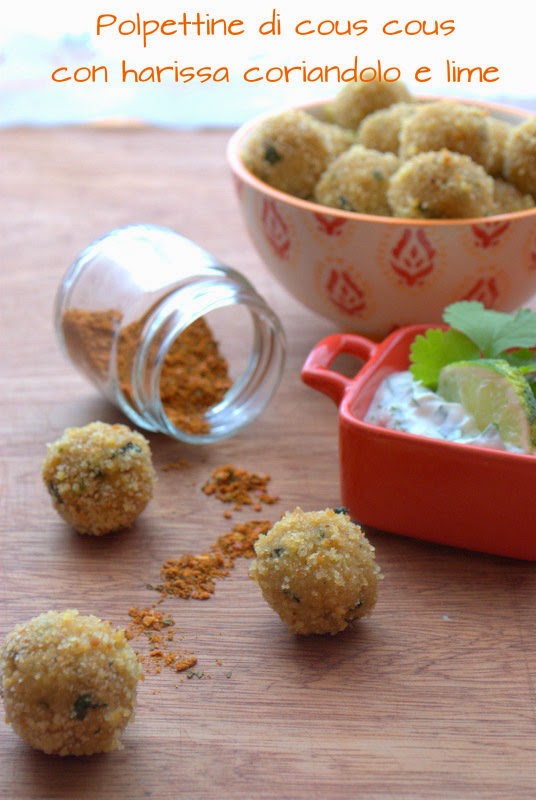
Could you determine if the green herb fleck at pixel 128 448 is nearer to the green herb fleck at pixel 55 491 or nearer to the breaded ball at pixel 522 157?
the green herb fleck at pixel 55 491

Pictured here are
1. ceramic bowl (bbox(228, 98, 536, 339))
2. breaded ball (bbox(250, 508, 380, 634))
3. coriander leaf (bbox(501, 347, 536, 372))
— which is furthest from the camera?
ceramic bowl (bbox(228, 98, 536, 339))

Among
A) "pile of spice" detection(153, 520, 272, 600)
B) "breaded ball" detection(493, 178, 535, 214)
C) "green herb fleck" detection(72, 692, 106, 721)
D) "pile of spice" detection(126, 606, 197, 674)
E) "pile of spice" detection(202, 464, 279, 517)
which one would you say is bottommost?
"pile of spice" detection(202, 464, 279, 517)

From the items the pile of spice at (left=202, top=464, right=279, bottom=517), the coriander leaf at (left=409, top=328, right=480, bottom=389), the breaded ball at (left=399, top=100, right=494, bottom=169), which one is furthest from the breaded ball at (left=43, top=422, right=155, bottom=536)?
the breaded ball at (left=399, top=100, right=494, bottom=169)

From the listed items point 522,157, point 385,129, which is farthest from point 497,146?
point 385,129

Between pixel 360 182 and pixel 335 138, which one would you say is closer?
pixel 360 182

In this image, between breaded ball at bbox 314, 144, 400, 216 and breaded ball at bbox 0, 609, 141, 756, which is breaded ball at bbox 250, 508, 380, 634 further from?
breaded ball at bbox 314, 144, 400, 216

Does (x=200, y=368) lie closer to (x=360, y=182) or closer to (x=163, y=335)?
(x=163, y=335)
